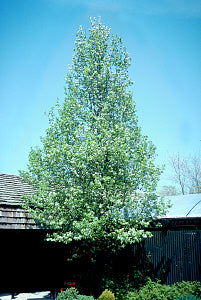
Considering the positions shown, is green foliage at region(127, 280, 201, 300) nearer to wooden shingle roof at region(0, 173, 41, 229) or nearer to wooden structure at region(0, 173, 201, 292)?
wooden structure at region(0, 173, 201, 292)

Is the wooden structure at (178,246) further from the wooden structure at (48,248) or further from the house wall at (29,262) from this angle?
the house wall at (29,262)

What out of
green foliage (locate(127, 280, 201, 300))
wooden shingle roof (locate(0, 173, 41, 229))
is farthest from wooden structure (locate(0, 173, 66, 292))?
green foliage (locate(127, 280, 201, 300))

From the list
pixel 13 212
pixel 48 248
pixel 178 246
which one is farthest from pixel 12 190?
pixel 178 246

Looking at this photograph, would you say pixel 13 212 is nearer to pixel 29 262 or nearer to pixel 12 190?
pixel 12 190

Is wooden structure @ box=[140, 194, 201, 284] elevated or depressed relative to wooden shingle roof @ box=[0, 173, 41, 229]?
depressed

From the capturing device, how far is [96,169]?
31.3 ft

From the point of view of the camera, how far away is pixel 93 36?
11.7m

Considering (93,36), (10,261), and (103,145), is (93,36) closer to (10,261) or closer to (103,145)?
(103,145)

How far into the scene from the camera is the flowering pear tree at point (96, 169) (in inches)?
357

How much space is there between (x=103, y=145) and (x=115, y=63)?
3.96 metres

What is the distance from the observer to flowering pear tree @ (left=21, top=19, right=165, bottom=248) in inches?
357

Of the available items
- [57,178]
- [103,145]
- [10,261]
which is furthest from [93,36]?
[10,261]

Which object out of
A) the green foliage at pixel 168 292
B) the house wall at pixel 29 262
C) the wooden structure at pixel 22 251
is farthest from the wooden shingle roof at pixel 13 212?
the green foliage at pixel 168 292

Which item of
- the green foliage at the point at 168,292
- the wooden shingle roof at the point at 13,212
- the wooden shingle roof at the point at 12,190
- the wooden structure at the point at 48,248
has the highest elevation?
the wooden shingle roof at the point at 12,190
